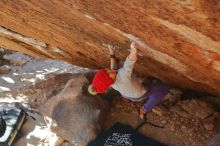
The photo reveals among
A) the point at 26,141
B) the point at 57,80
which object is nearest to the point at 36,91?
the point at 57,80

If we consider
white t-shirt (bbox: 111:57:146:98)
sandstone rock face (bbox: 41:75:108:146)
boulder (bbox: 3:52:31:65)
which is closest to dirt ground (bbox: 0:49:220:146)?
sandstone rock face (bbox: 41:75:108:146)

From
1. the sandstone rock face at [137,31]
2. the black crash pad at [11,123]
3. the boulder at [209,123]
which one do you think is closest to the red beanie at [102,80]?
the sandstone rock face at [137,31]

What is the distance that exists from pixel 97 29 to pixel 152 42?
2.22 feet

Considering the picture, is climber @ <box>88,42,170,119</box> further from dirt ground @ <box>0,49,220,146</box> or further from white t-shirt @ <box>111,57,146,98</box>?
dirt ground @ <box>0,49,220,146</box>

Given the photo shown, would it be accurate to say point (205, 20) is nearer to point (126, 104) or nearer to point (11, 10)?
point (11, 10)

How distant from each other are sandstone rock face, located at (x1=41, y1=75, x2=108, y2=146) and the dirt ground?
0.19 m

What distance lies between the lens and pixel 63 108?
5.52 meters

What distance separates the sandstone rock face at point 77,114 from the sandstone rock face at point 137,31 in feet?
1.95

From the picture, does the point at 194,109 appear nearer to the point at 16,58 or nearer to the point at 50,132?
the point at 50,132

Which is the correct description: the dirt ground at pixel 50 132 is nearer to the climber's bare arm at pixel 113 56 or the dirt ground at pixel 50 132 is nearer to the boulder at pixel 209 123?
the boulder at pixel 209 123

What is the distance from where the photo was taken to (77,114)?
5406mm

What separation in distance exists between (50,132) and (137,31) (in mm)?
2894

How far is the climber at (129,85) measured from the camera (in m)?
4.41

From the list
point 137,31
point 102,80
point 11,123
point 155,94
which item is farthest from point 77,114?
point 137,31
